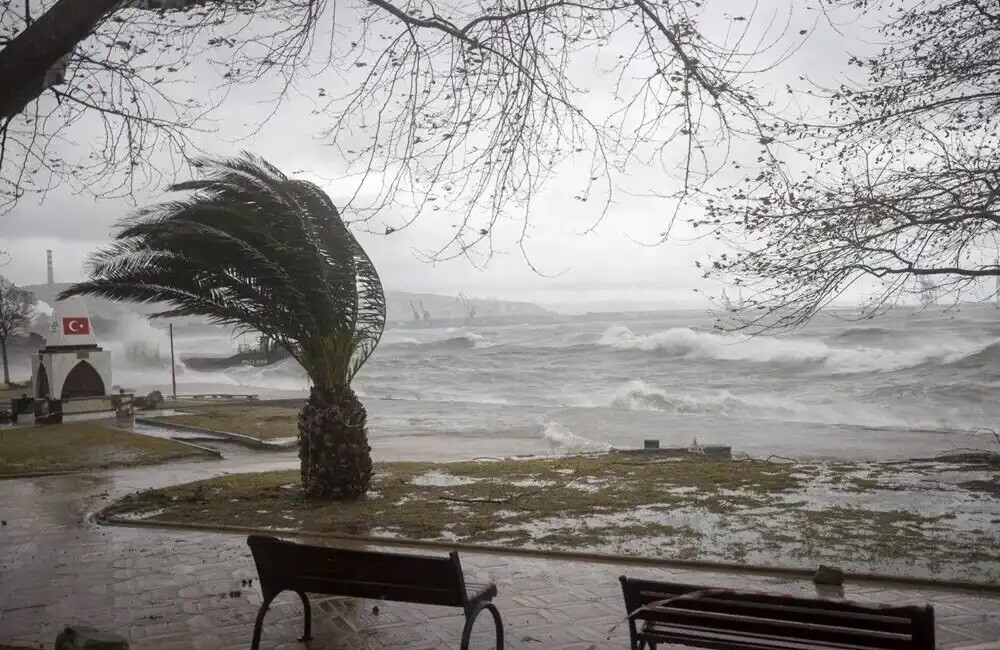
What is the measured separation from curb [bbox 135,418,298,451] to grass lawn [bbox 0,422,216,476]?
1.65 meters

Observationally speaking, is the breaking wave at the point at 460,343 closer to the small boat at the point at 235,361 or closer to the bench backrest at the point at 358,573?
the small boat at the point at 235,361

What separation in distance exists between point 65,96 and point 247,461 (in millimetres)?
9602

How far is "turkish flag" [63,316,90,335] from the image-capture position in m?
24.1

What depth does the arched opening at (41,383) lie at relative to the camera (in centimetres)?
2467

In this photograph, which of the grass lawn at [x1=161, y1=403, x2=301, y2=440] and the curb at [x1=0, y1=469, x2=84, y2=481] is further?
the grass lawn at [x1=161, y1=403, x2=301, y2=440]

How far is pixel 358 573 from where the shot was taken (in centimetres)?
444

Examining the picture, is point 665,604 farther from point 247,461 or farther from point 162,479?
point 247,461

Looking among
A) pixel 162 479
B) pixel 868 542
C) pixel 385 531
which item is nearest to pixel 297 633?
pixel 385 531

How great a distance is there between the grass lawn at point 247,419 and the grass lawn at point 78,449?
2726 millimetres

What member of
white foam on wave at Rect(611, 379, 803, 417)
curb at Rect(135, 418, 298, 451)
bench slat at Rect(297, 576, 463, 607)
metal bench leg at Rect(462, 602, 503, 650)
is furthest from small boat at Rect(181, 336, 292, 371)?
metal bench leg at Rect(462, 602, 503, 650)

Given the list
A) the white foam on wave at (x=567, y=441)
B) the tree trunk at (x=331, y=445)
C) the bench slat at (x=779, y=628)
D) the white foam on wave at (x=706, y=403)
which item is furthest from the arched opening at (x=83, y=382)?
the bench slat at (x=779, y=628)

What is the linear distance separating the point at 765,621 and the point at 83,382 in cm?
2470

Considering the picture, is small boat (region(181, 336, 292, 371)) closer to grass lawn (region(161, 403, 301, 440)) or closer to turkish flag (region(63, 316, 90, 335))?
grass lawn (region(161, 403, 301, 440))

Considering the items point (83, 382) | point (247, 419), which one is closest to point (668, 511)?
point (247, 419)
